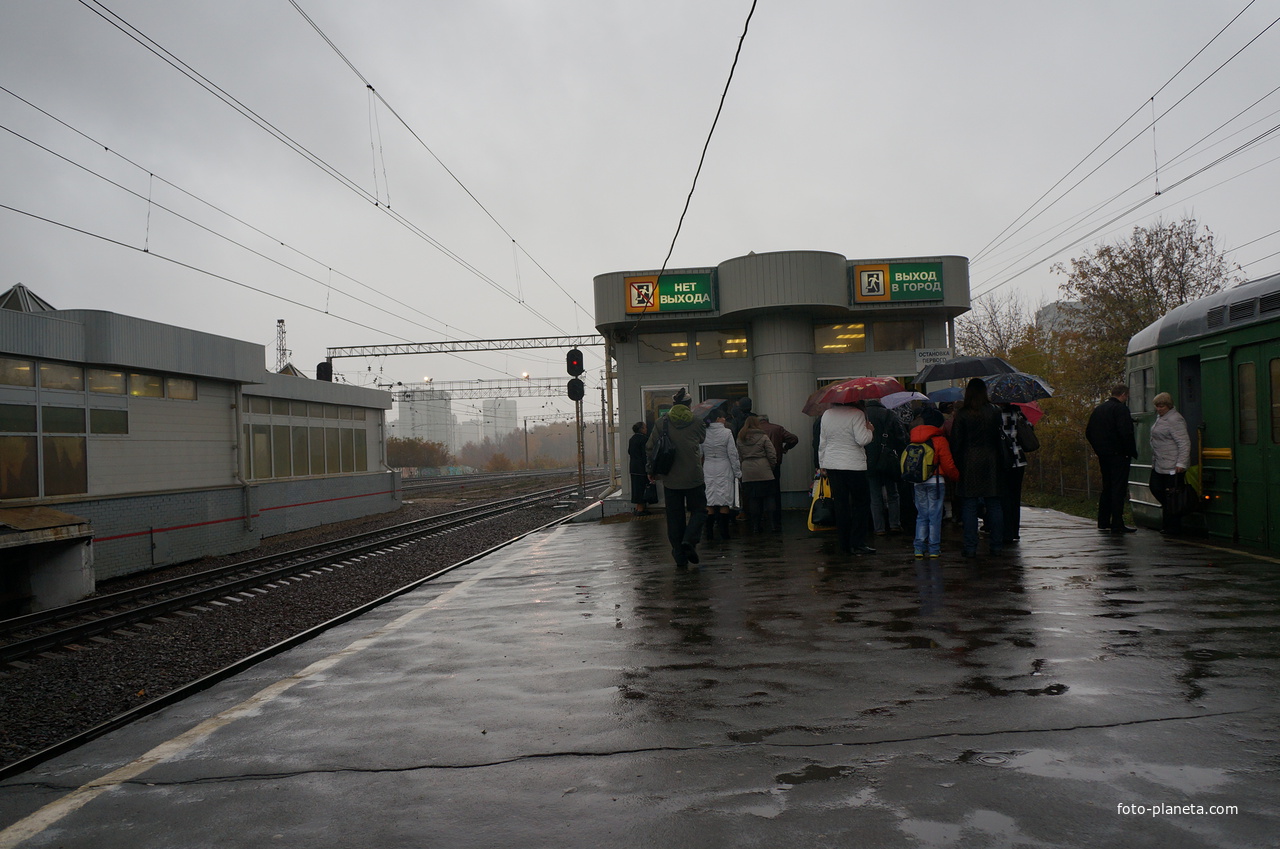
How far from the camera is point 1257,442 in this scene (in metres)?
8.73

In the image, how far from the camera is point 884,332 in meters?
18.1

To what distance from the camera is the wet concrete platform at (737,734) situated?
120 inches

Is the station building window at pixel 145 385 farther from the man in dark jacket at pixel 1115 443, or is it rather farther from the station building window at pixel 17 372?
the man in dark jacket at pixel 1115 443

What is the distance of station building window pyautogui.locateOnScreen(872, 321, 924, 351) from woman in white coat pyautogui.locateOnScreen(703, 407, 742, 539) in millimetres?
7647

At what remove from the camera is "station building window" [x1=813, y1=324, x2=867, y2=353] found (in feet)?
59.0

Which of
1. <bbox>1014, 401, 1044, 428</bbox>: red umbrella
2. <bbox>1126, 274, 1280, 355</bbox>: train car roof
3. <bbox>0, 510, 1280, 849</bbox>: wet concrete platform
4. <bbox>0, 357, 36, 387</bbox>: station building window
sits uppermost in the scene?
<bbox>0, 357, 36, 387</bbox>: station building window

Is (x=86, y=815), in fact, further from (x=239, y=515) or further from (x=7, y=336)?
(x=239, y=515)

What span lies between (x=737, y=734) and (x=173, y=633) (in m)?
7.50

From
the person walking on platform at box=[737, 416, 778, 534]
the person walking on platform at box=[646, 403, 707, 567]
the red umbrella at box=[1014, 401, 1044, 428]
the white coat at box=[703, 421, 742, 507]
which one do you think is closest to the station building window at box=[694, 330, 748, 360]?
the person walking on platform at box=[737, 416, 778, 534]

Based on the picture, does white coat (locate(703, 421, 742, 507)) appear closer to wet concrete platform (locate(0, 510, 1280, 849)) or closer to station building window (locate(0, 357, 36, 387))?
wet concrete platform (locate(0, 510, 1280, 849))

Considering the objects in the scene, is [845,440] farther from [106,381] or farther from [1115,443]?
[106,381]

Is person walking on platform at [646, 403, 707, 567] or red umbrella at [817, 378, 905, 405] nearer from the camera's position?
person walking on platform at [646, 403, 707, 567]

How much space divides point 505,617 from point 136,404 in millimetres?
13634

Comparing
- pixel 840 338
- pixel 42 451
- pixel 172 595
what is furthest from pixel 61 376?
pixel 840 338
